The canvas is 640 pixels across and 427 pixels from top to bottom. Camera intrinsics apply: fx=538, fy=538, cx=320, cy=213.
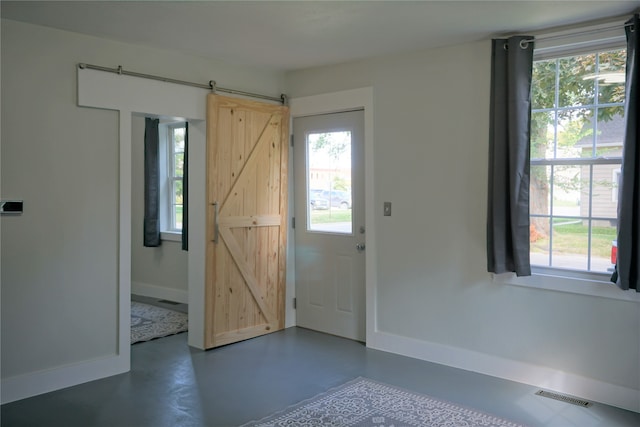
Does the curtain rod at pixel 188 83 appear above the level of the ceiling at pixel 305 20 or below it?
below

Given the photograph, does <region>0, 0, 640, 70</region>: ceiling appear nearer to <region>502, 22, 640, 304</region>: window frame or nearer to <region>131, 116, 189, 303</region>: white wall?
<region>502, 22, 640, 304</region>: window frame

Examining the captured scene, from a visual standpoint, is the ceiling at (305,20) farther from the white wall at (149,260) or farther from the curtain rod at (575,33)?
the white wall at (149,260)

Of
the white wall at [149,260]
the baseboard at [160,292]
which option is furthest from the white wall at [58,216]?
the white wall at [149,260]

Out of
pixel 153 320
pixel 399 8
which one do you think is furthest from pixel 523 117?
pixel 153 320

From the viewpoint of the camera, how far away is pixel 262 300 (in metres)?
5.16

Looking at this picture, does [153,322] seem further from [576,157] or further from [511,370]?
[576,157]

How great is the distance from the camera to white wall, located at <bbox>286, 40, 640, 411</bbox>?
3.59 metres

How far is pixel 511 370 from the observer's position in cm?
394

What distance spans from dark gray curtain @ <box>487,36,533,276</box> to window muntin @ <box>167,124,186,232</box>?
13.7 feet

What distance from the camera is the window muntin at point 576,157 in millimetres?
3562

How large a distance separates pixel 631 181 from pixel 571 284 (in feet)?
2.60

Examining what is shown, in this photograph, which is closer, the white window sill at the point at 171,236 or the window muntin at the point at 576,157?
the window muntin at the point at 576,157

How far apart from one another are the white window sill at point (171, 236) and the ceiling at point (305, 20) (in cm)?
287

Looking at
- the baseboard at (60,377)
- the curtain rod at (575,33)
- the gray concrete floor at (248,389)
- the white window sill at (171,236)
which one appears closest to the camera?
the gray concrete floor at (248,389)
